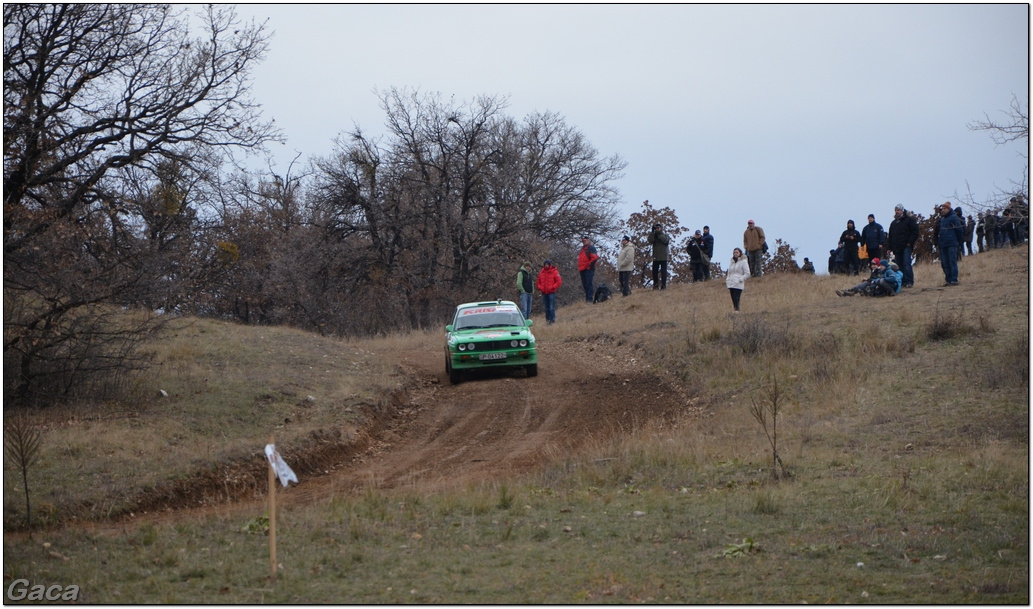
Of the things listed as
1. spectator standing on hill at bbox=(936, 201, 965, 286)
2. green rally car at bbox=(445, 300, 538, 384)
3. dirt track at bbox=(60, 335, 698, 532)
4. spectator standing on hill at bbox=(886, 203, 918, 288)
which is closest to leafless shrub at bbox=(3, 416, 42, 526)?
dirt track at bbox=(60, 335, 698, 532)

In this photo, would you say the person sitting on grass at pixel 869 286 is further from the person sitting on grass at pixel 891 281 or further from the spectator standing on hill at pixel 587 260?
the spectator standing on hill at pixel 587 260

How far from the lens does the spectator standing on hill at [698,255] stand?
3422 cm

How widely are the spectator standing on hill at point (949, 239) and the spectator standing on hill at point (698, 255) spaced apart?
1043 cm

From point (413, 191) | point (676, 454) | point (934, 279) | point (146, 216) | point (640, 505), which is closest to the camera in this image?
point (640, 505)

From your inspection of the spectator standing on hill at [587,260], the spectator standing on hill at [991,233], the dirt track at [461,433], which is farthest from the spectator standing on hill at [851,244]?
the dirt track at [461,433]

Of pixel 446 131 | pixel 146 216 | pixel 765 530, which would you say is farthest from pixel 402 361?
pixel 446 131

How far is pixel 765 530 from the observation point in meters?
8.64

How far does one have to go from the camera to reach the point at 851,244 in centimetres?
3109

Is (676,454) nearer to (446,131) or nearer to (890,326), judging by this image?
(890,326)

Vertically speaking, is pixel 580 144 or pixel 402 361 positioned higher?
pixel 580 144

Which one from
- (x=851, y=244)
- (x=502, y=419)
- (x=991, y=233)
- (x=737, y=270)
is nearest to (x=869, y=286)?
(x=737, y=270)

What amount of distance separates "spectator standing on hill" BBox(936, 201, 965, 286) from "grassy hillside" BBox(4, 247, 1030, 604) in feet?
6.15

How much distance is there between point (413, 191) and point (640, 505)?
106 feet

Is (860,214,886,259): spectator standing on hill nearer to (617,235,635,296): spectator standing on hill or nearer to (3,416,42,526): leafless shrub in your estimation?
(617,235,635,296): spectator standing on hill
